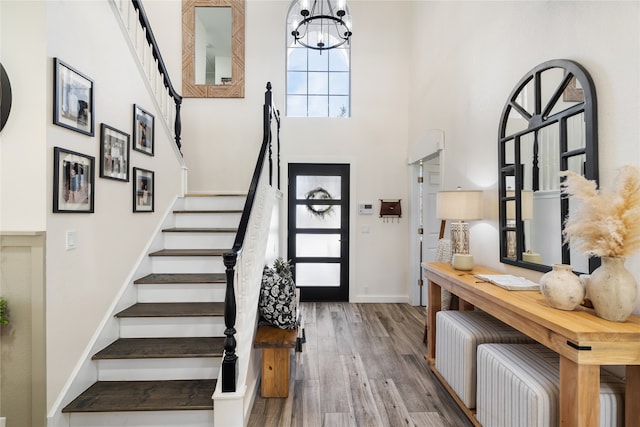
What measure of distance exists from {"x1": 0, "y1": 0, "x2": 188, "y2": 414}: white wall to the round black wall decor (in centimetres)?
3

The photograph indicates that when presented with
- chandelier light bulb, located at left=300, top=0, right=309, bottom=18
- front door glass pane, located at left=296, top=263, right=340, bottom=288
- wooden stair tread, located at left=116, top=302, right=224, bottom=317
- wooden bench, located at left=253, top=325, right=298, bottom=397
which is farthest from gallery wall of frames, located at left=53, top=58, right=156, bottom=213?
front door glass pane, located at left=296, top=263, right=340, bottom=288

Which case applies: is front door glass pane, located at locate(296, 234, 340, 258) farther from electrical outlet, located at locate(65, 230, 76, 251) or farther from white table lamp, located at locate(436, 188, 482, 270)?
electrical outlet, located at locate(65, 230, 76, 251)

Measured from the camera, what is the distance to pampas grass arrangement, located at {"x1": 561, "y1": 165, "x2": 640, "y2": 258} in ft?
4.17

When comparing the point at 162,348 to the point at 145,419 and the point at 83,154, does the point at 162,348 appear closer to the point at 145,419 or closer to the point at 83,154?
the point at 145,419

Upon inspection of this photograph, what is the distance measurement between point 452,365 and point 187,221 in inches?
112

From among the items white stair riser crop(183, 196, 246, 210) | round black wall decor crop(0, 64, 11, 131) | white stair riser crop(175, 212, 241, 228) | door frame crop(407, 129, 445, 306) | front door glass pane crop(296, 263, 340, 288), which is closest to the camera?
round black wall decor crop(0, 64, 11, 131)

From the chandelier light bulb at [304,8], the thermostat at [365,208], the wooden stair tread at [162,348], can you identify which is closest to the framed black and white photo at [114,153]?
the wooden stair tread at [162,348]

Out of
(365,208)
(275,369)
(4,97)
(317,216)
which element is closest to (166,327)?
(275,369)

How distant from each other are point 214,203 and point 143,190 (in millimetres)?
917

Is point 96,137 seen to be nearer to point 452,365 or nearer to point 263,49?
point 452,365

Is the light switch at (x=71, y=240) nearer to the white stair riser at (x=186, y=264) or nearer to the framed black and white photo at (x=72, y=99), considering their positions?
the framed black and white photo at (x=72, y=99)

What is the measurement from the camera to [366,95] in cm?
485

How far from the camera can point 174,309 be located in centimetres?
249

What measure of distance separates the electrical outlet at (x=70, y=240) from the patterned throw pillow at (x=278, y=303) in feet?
4.33
